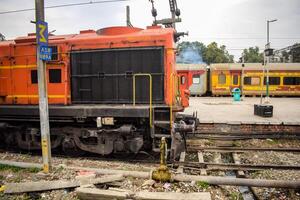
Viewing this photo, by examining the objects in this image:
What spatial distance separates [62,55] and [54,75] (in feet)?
2.11

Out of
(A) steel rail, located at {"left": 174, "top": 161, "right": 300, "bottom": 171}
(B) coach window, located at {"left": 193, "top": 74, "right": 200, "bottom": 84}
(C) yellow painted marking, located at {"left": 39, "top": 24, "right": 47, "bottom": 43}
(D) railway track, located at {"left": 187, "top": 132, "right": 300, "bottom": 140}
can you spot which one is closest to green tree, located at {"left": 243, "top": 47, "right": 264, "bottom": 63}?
(B) coach window, located at {"left": 193, "top": 74, "right": 200, "bottom": 84}

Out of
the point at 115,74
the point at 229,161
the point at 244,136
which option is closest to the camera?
the point at 115,74

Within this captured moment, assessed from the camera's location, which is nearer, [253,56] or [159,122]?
[159,122]

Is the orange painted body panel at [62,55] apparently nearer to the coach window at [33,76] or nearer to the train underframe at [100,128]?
the coach window at [33,76]

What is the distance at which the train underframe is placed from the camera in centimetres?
679

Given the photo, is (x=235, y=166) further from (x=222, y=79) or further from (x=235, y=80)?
(x=235, y=80)

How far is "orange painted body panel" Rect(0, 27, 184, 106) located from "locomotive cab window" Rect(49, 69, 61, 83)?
0.09 metres

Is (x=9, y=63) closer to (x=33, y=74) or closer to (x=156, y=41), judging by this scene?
(x=33, y=74)

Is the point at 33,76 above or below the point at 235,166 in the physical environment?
above

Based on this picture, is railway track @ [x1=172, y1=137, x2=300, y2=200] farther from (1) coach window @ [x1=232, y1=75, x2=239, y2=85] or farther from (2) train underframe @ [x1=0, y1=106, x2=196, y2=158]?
(1) coach window @ [x1=232, y1=75, x2=239, y2=85]

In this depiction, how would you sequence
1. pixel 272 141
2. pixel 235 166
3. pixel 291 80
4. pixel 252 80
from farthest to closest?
pixel 252 80 < pixel 291 80 < pixel 272 141 < pixel 235 166

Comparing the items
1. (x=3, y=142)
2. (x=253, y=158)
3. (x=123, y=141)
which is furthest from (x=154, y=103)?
(x=3, y=142)

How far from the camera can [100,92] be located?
7.56m

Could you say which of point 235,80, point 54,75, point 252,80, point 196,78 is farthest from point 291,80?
point 54,75
